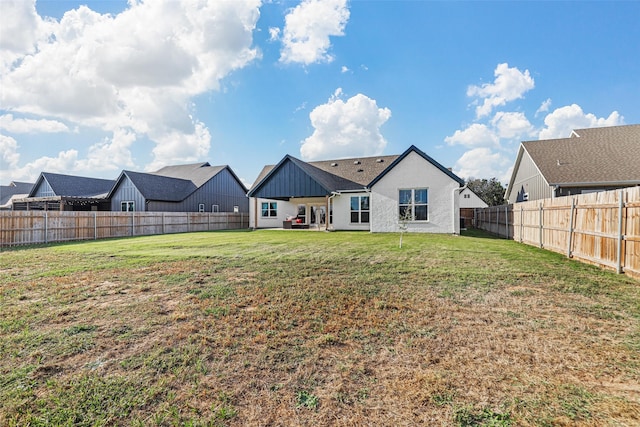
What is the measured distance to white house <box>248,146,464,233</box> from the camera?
52.0ft

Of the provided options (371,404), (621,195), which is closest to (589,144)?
(621,195)

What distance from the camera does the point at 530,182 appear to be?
63.4 feet

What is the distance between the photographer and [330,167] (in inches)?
923

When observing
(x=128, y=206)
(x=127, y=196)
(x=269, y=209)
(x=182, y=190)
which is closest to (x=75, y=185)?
(x=127, y=196)

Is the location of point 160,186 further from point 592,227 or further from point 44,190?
point 592,227

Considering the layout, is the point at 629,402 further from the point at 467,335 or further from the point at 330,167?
the point at 330,167

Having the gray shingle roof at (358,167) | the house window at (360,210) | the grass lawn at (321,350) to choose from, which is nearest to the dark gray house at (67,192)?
the gray shingle roof at (358,167)

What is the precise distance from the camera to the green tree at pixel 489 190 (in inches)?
1946

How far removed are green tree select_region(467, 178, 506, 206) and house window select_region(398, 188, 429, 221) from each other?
39554mm

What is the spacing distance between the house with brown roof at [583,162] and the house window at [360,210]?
10.4m

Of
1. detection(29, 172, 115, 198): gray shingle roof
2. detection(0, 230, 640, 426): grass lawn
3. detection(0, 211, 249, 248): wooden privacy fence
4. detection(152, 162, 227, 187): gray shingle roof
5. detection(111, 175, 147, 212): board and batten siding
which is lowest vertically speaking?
detection(0, 230, 640, 426): grass lawn

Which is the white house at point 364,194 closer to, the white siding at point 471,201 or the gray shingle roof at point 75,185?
the gray shingle roof at point 75,185

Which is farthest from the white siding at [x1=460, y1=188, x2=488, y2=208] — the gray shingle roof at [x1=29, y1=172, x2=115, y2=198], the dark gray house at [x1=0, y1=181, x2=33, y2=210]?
the dark gray house at [x1=0, y1=181, x2=33, y2=210]

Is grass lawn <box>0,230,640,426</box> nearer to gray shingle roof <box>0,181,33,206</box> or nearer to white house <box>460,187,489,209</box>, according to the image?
white house <box>460,187,489,209</box>
